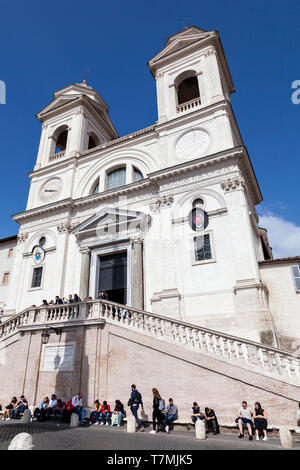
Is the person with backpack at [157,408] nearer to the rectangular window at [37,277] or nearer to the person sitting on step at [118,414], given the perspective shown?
the person sitting on step at [118,414]

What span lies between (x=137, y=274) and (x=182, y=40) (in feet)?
53.9

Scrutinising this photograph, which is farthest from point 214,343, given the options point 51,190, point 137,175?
point 51,190

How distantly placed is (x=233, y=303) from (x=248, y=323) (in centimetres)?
102

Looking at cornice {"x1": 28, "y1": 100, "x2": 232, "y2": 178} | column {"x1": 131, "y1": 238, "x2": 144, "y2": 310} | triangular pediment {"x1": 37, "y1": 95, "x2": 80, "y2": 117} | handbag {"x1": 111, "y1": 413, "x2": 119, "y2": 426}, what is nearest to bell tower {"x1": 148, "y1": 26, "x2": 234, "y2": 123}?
cornice {"x1": 28, "y1": 100, "x2": 232, "y2": 178}

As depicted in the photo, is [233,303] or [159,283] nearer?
[233,303]

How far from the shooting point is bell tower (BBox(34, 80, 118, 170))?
22.9 m

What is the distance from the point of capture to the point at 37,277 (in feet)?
60.5

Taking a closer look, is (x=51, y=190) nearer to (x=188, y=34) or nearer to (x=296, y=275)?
(x=188, y=34)

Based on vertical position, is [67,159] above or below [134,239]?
above

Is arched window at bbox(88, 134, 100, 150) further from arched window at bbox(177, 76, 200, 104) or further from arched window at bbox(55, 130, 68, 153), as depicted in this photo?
arched window at bbox(177, 76, 200, 104)

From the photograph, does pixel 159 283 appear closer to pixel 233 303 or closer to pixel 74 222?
pixel 233 303

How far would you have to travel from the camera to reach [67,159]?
844 inches

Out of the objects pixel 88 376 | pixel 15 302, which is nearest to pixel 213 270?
pixel 88 376

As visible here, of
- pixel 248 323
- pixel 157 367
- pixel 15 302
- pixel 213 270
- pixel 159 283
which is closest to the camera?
pixel 157 367
